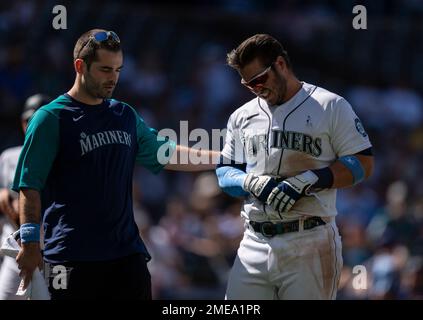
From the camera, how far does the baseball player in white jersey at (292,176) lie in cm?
635

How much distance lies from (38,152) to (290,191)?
1422mm

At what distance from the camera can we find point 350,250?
1247 centimetres

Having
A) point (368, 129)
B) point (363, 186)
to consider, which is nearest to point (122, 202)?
point (363, 186)

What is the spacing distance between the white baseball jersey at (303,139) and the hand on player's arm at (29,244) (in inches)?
48.5

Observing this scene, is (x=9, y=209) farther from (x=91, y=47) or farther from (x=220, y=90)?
(x=220, y=90)

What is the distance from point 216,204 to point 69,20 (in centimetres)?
400

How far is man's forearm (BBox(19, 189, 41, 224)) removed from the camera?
6.23 metres

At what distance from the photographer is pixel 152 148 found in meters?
6.86

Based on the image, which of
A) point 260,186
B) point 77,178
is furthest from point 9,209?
point 260,186

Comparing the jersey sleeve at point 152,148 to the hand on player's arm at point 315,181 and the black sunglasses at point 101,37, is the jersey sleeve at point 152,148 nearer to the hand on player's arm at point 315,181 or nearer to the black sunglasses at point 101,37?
the black sunglasses at point 101,37

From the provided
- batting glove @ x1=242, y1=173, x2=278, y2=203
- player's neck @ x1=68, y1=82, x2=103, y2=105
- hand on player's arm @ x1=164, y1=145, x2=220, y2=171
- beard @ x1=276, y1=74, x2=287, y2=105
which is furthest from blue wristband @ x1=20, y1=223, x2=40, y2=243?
beard @ x1=276, y1=74, x2=287, y2=105

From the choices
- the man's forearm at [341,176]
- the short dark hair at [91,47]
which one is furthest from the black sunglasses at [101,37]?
the man's forearm at [341,176]
